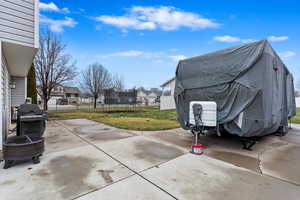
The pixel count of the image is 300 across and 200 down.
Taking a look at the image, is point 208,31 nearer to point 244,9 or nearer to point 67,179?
point 244,9

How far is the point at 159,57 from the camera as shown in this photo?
857 inches

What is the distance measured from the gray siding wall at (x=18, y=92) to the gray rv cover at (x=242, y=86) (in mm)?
9156

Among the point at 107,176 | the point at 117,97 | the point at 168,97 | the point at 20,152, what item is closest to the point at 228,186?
the point at 107,176

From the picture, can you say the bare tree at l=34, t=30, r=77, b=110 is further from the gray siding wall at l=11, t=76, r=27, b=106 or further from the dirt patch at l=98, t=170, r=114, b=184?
the dirt patch at l=98, t=170, r=114, b=184

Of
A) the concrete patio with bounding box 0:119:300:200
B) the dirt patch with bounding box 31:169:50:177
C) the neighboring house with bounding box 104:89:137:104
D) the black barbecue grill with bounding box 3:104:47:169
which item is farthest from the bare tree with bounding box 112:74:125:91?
the dirt patch with bounding box 31:169:50:177

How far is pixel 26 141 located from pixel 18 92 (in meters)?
6.58

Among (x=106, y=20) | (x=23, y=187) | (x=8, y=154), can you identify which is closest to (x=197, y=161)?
(x=23, y=187)

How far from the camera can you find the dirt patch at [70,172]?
6.15ft

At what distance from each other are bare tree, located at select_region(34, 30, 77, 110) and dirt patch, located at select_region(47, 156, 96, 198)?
8820 millimetres

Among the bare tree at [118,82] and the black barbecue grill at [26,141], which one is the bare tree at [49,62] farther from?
the bare tree at [118,82]

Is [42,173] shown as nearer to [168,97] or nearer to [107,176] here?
[107,176]

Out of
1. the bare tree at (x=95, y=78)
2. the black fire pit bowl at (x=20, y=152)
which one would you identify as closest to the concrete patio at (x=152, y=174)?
the black fire pit bowl at (x=20, y=152)

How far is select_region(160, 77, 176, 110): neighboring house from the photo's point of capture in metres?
17.8

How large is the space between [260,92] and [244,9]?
6920 millimetres
